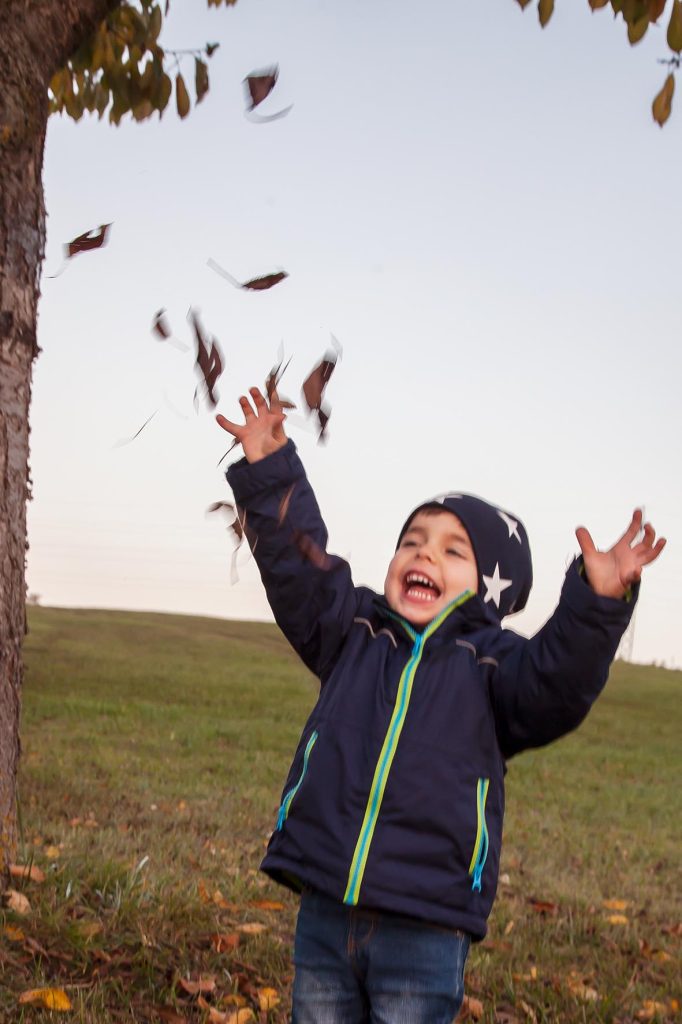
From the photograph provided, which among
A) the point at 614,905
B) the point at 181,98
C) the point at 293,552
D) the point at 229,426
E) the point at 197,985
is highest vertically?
the point at 181,98

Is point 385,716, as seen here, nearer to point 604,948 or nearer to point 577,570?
point 577,570

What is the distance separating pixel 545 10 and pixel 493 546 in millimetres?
2541

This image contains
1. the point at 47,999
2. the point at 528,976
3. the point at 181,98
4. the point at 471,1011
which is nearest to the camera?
the point at 47,999

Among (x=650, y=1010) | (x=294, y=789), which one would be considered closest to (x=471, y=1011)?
(x=650, y=1010)

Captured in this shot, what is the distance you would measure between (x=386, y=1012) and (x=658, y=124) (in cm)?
367

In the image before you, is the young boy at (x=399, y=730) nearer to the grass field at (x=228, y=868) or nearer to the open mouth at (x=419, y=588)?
the open mouth at (x=419, y=588)

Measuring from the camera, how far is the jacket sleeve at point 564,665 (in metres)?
2.78

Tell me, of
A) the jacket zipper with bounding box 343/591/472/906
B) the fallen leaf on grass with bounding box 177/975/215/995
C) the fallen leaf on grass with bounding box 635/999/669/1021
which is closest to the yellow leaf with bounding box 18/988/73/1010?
the fallen leaf on grass with bounding box 177/975/215/995

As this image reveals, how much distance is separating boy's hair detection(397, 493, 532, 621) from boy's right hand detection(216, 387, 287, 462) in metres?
0.53

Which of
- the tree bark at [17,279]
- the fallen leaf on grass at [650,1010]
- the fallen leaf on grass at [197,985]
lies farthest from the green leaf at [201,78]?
the fallen leaf on grass at [650,1010]

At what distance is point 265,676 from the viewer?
21.7 metres

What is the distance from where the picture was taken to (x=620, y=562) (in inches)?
110

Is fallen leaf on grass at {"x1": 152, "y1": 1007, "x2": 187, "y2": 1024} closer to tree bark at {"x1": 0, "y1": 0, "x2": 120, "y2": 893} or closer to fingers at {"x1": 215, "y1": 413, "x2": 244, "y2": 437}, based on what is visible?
tree bark at {"x1": 0, "y1": 0, "x2": 120, "y2": 893}

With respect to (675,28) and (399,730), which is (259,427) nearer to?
(399,730)
